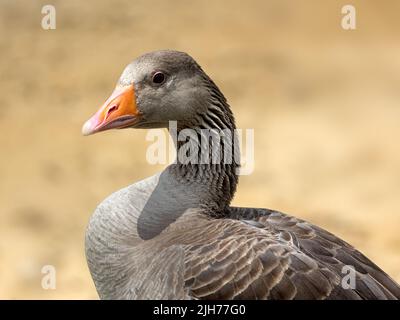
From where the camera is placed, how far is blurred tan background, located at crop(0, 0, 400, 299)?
9.11 meters

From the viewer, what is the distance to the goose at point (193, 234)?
4098 mm

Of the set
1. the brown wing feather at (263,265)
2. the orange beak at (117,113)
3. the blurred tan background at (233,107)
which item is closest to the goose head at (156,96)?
the orange beak at (117,113)

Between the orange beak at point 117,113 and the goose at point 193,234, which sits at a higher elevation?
the orange beak at point 117,113

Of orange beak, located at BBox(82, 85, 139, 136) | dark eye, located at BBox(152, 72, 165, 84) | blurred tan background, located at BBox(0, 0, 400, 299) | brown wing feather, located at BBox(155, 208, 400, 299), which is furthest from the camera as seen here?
blurred tan background, located at BBox(0, 0, 400, 299)

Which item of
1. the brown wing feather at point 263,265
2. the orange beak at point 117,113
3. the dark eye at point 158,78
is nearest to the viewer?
the brown wing feather at point 263,265

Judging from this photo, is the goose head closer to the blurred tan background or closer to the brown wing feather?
A: the brown wing feather

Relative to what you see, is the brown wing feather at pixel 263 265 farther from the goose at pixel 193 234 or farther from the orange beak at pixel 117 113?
the orange beak at pixel 117 113

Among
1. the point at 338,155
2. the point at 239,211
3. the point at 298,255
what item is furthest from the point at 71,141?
the point at 298,255

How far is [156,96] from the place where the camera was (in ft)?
15.1

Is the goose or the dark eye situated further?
the dark eye

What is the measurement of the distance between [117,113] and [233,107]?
7.22m

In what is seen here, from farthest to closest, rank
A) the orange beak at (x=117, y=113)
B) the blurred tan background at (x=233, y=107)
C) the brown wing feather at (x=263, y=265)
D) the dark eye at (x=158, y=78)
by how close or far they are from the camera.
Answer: the blurred tan background at (x=233, y=107) < the dark eye at (x=158, y=78) < the orange beak at (x=117, y=113) < the brown wing feather at (x=263, y=265)

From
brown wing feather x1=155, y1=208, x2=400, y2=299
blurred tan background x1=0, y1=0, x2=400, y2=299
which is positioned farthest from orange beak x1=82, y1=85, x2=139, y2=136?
blurred tan background x1=0, y1=0, x2=400, y2=299
